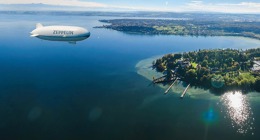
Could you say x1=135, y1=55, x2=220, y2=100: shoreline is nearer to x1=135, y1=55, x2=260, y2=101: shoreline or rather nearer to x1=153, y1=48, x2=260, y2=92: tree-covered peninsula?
x1=135, y1=55, x2=260, y2=101: shoreline

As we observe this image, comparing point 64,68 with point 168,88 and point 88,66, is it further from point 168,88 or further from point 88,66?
point 168,88

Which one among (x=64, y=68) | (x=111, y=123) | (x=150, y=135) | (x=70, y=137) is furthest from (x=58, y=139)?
(x=64, y=68)

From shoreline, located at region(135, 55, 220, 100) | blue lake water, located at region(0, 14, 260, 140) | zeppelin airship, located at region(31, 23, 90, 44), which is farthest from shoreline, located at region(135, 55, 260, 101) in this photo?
zeppelin airship, located at region(31, 23, 90, 44)

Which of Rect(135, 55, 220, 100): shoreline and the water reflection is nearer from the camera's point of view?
the water reflection

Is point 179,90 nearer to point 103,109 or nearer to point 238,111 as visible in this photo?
point 238,111

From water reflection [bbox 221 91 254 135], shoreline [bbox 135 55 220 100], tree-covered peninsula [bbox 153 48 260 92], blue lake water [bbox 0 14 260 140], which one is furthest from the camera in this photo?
tree-covered peninsula [bbox 153 48 260 92]

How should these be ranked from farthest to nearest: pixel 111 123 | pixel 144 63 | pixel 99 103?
pixel 144 63, pixel 99 103, pixel 111 123

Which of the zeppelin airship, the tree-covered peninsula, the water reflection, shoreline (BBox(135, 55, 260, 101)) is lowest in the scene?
the water reflection

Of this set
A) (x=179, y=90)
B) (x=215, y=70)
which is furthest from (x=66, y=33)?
(x=215, y=70)
